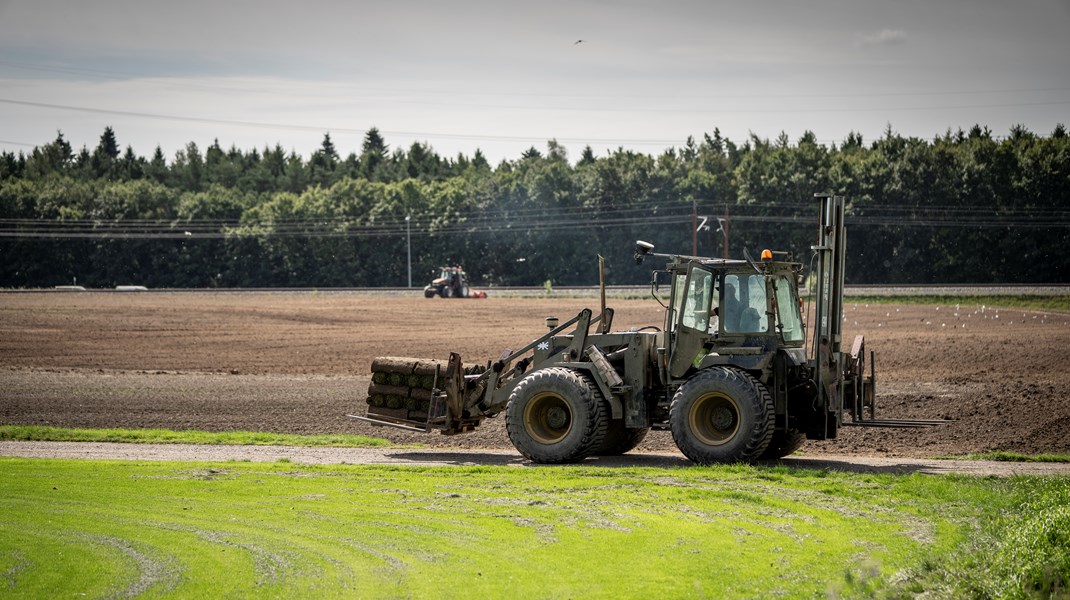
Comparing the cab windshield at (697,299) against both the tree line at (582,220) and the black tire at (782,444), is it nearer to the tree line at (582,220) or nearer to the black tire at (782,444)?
the black tire at (782,444)

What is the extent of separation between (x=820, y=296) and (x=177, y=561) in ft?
33.5

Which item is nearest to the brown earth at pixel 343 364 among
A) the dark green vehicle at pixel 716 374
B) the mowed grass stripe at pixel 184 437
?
the mowed grass stripe at pixel 184 437

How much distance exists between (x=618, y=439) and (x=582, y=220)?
86.2 m

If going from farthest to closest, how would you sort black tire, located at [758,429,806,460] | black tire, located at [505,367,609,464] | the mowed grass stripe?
the mowed grass stripe
black tire, located at [758,429,806,460]
black tire, located at [505,367,609,464]

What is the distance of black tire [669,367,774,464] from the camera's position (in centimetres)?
1772

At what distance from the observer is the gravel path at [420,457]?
728 inches

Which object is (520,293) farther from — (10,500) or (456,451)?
(10,500)

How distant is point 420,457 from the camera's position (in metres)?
21.0

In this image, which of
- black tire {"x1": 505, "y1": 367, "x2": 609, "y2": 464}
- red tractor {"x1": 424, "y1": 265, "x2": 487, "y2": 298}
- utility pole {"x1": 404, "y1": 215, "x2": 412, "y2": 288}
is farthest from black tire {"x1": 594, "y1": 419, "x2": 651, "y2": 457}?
utility pole {"x1": 404, "y1": 215, "x2": 412, "y2": 288}

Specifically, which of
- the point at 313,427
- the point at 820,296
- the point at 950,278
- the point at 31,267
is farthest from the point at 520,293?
the point at 820,296

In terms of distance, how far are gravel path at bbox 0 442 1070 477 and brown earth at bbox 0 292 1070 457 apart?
152cm

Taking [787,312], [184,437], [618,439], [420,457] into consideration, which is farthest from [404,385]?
[787,312]

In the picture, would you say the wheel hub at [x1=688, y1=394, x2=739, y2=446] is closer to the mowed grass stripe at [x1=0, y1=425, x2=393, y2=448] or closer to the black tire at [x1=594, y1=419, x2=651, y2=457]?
the black tire at [x1=594, y1=419, x2=651, y2=457]

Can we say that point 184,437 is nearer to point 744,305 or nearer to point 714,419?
point 714,419
